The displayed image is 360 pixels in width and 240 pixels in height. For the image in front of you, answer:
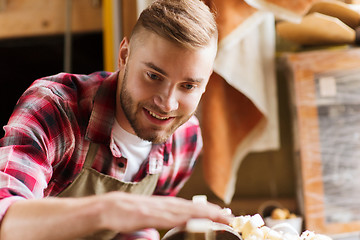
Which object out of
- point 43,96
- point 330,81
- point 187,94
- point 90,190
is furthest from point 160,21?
point 330,81

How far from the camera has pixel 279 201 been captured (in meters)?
1.28

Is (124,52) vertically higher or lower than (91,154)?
higher

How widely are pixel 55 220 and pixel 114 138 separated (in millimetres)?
361

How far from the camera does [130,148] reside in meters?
0.77

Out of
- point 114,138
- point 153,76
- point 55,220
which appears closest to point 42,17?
point 114,138

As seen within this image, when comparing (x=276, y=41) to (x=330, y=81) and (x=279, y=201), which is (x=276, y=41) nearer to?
(x=330, y=81)

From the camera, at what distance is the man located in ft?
1.29

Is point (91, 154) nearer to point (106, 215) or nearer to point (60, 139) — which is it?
point (60, 139)

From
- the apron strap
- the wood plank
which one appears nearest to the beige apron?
the apron strap

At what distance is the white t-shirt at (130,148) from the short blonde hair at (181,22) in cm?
20

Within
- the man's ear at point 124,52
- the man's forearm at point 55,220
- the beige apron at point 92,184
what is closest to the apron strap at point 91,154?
the beige apron at point 92,184

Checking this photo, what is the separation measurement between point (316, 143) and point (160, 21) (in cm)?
68

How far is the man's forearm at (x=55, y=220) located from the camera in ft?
1.27

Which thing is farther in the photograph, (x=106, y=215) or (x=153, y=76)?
(x=153, y=76)
